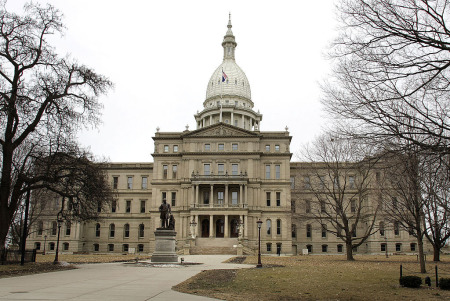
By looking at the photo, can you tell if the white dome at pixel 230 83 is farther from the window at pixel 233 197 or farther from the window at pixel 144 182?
the window at pixel 233 197

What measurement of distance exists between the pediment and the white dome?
983 inches

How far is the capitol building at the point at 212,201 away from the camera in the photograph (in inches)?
2680

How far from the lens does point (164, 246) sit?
31.2 meters

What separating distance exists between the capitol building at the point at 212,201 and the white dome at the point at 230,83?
84.6 ft

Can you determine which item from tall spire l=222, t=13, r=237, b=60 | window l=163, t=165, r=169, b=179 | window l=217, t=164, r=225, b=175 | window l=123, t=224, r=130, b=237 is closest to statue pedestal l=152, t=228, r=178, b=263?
window l=217, t=164, r=225, b=175

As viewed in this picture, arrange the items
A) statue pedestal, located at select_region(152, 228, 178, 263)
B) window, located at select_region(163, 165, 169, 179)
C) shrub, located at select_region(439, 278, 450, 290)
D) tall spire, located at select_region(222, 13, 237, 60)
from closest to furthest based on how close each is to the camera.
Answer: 1. shrub, located at select_region(439, 278, 450, 290)
2. statue pedestal, located at select_region(152, 228, 178, 263)
3. window, located at select_region(163, 165, 169, 179)
4. tall spire, located at select_region(222, 13, 237, 60)

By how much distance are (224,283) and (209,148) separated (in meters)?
53.7

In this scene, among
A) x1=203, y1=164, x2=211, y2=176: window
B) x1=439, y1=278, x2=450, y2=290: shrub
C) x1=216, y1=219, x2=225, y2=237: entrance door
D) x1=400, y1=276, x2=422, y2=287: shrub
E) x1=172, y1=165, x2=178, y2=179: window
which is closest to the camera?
x1=439, y1=278, x2=450, y2=290: shrub

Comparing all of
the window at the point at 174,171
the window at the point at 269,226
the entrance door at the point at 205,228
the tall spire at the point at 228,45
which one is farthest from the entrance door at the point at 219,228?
the tall spire at the point at 228,45

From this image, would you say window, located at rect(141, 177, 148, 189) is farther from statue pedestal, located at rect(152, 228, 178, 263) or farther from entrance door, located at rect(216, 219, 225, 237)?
statue pedestal, located at rect(152, 228, 178, 263)

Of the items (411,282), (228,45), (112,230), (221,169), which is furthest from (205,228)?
(411,282)

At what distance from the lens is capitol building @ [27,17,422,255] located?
68062 millimetres

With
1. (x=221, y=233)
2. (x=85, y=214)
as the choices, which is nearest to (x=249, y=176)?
(x=221, y=233)

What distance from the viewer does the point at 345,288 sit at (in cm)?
1725
